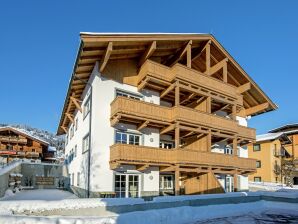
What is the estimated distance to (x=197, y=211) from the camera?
13641 mm

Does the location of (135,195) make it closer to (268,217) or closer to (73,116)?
(268,217)

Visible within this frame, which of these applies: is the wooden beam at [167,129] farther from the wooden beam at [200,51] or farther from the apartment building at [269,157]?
the apartment building at [269,157]

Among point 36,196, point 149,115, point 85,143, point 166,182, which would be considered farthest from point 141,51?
point 36,196

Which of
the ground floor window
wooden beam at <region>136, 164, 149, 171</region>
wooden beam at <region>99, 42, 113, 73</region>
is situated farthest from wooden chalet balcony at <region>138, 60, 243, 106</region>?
the ground floor window

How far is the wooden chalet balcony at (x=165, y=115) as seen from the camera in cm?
1777

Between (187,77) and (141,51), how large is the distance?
3.68 meters

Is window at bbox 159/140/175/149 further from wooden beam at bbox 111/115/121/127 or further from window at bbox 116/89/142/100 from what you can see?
wooden beam at bbox 111/115/121/127

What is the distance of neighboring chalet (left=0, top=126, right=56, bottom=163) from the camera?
4181 centimetres

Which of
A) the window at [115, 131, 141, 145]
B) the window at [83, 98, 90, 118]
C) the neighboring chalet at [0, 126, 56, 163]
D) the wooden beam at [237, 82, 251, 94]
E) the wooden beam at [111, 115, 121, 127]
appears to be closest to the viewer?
the wooden beam at [111, 115, 121, 127]

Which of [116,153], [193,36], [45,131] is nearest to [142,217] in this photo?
[116,153]

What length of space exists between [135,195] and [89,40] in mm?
9952

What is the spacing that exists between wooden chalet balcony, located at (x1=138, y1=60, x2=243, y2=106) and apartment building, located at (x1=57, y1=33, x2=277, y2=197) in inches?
2.6

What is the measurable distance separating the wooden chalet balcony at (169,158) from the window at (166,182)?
270cm

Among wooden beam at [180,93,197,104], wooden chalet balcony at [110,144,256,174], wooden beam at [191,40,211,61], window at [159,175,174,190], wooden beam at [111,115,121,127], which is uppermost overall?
wooden beam at [191,40,211,61]
